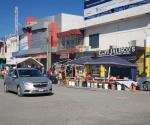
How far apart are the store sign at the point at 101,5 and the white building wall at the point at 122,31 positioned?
1624mm

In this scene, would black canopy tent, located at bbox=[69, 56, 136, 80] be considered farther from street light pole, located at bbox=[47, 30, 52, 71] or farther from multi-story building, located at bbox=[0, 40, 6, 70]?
multi-story building, located at bbox=[0, 40, 6, 70]

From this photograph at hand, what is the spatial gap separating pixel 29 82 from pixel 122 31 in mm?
20921

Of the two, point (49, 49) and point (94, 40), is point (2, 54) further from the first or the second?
point (94, 40)

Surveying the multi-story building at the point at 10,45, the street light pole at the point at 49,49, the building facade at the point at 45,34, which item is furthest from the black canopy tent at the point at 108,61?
the multi-story building at the point at 10,45

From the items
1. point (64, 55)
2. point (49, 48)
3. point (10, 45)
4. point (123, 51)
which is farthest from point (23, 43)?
point (123, 51)

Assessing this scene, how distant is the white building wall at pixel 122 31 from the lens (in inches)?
1372

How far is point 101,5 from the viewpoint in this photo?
4088cm

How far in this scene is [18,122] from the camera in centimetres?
1047

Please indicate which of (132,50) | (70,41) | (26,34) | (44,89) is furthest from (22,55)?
(44,89)

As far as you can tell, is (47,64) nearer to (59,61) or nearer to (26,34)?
(59,61)

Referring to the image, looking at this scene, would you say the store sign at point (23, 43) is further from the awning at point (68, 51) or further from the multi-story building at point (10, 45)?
the awning at point (68, 51)

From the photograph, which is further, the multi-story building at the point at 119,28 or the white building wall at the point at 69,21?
the white building wall at the point at 69,21

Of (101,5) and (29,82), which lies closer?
(29,82)

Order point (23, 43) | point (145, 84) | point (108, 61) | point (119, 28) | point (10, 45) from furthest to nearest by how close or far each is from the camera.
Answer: point (10, 45)
point (23, 43)
point (119, 28)
point (108, 61)
point (145, 84)
